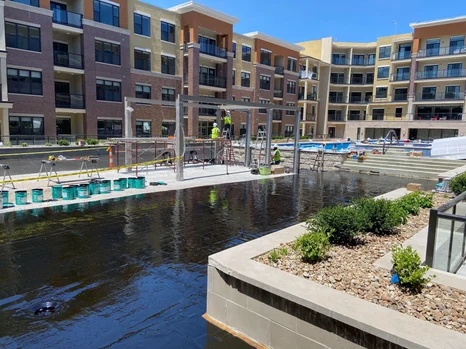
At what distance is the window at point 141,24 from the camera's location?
37.9 metres

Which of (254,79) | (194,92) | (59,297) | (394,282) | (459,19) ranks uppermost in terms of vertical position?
(459,19)

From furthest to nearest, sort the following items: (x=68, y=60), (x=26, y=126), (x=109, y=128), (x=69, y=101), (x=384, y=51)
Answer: (x=384, y=51), (x=109, y=128), (x=69, y=101), (x=68, y=60), (x=26, y=126)

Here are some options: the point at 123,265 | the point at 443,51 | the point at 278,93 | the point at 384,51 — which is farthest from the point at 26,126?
the point at 384,51

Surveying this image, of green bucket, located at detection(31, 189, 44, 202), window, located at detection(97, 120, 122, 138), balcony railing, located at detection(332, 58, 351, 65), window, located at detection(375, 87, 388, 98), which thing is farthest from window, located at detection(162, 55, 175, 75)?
window, located at detection(375, 87, 388, 98)

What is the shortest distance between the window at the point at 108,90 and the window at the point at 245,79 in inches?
782

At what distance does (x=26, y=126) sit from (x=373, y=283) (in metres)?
32.9

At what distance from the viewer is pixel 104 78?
35375 millimetres

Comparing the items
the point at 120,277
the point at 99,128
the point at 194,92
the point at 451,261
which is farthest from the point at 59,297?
the point at 194,92

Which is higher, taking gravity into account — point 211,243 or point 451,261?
point 451,261

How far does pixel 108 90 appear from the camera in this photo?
3600cm

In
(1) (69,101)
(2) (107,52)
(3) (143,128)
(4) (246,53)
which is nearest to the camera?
(1) (69,101)

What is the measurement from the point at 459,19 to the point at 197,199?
54790mm

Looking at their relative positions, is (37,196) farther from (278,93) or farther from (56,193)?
(278,93)

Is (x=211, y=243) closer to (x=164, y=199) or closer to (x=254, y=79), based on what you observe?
(x=164, y=199)
